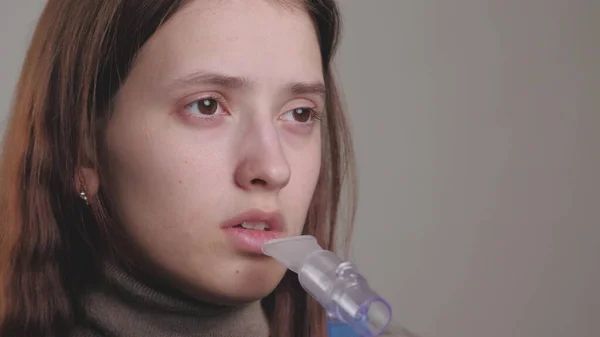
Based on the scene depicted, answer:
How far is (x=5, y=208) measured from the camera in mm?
1578

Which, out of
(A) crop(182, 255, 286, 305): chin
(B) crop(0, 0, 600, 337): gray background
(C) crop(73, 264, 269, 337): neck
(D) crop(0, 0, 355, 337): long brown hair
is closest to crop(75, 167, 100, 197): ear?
(D) crop(0, 0, 355, 337): long brown hair

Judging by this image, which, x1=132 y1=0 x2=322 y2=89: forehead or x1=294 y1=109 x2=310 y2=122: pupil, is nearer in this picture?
x1=132 y1=0 x2=322 y2=89: forehead

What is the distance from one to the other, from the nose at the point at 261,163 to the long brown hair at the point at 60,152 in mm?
222

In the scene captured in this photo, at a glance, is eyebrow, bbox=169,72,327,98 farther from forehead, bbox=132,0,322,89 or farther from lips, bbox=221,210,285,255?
lips, bbox=221,210,285,255

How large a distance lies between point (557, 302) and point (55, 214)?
1.44 metres

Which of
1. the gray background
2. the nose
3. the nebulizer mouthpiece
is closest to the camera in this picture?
the nebulizer mouthpiece

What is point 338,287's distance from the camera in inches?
49.3

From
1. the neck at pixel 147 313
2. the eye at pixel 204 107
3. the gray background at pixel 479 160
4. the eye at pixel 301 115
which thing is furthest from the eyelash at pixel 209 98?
the gray background at pixel 479 160

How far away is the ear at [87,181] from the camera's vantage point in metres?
1.49

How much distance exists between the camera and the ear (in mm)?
1489

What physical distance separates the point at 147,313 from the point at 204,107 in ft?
1.05

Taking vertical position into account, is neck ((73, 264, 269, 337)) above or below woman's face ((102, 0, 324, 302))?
below

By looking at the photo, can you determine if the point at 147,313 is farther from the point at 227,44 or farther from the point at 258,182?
the point at 227,44

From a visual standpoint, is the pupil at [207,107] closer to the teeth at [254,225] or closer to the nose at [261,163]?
the nose at [261,163]
